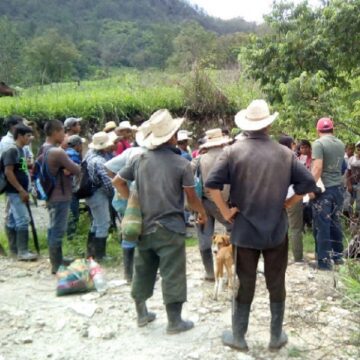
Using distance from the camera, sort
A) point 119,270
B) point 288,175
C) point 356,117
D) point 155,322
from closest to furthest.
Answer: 1. point 288,175
2. point 155,322
3. point 119,270
4. point 356,117

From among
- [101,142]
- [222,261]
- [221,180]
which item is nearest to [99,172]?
[101,142]

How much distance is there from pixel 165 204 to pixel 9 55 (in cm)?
4756

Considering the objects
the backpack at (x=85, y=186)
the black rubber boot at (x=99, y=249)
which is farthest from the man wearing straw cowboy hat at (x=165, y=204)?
the black rubber boot at (x=99, y=249)

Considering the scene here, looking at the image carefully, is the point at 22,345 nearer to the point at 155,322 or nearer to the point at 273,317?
the point at 155,322

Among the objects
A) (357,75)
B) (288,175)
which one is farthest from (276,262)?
(357,75)

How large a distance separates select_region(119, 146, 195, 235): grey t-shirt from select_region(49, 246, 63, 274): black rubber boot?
7.14 feet

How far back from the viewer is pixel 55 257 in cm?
603

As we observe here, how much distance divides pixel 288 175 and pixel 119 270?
3.03 m

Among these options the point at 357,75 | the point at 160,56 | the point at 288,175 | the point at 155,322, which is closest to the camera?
the point at 288,175

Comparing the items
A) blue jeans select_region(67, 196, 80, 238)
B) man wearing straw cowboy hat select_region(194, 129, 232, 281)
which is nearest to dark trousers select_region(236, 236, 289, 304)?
man wearing straw cowboy hat select_region(194, 129, 232, 281)

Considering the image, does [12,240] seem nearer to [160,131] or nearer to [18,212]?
[18,212]

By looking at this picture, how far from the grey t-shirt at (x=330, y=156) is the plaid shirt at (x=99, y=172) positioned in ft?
7.92

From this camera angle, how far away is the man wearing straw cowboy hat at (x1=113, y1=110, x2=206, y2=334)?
13.6 feet

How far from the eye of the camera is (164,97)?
15109 mm
